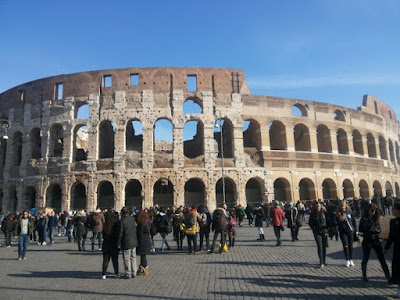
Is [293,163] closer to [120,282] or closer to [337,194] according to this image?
[337,194]

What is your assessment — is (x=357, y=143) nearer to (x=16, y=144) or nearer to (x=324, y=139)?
(x=324, y=139)

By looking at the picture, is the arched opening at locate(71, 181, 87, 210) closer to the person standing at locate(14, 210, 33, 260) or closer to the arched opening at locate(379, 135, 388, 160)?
the person standing at locate(14, 210, 33, 260)

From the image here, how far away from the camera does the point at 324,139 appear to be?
28359 mm

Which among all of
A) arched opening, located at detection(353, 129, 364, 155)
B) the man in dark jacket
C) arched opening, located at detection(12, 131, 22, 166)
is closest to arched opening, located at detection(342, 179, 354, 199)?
arched opening, located at detection(353, 129, 364, 155)

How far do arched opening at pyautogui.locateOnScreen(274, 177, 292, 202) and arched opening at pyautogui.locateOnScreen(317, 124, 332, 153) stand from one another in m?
5.42

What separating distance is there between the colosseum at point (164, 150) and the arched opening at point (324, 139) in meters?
0.09

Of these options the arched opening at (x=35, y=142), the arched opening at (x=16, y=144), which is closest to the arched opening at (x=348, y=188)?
the arched opening at (x=35, y=142)

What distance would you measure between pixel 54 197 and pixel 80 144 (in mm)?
7026

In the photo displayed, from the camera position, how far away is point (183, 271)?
7207 mm

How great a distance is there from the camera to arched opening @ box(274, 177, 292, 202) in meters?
25.5

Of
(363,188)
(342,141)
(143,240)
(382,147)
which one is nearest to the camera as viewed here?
(143,240)

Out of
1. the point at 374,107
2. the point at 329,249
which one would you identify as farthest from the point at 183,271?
the point at 374,107

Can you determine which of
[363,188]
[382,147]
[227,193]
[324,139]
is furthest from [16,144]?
[382,147]

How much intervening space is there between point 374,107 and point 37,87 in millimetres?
34394
